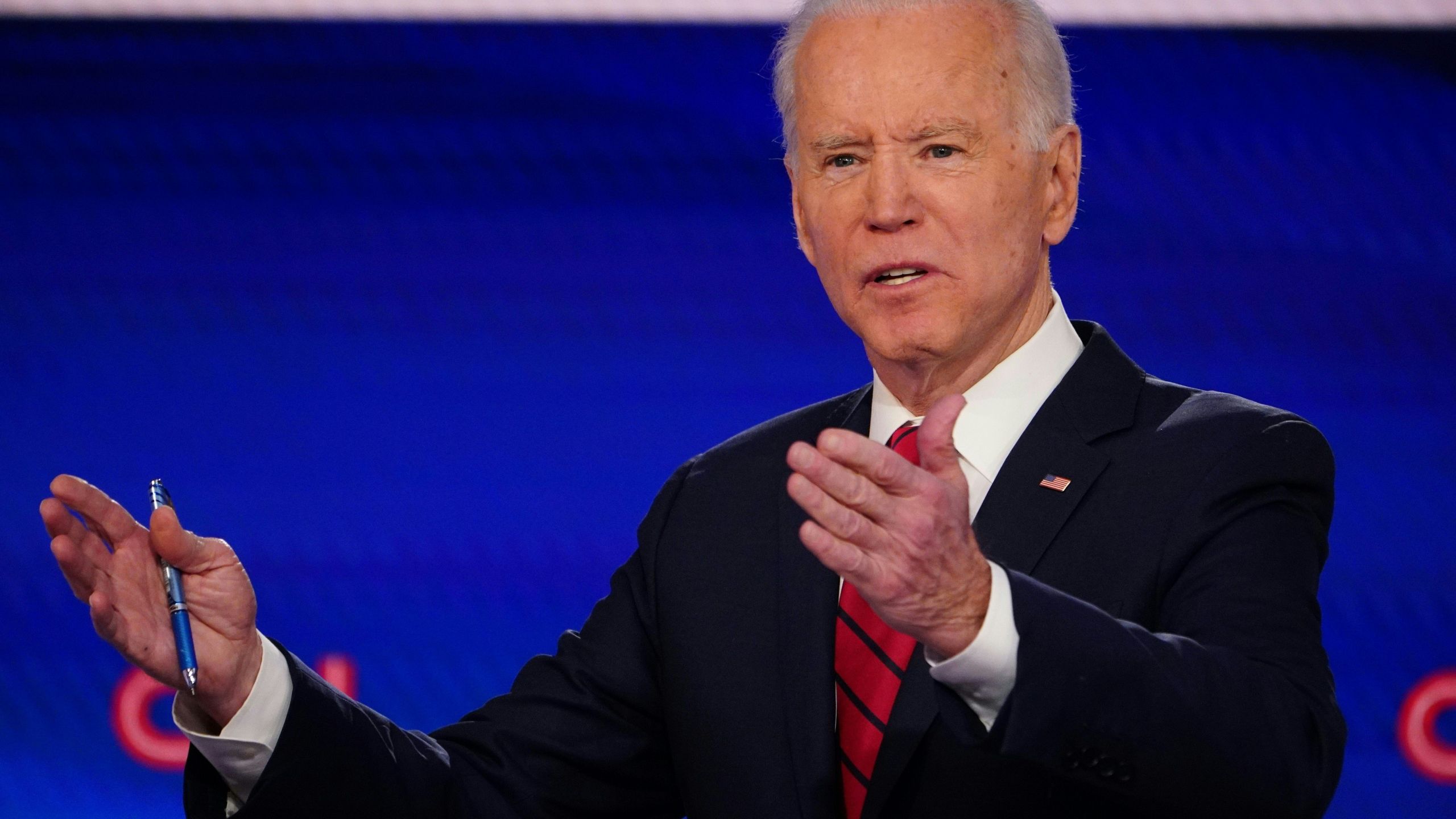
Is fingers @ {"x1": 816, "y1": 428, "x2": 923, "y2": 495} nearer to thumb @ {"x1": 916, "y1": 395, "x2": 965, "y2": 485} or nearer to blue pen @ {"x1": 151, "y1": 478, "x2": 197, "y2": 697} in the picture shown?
thumb @ {"x1": 916, "y1": 395, "x2": 965, "y2": 485}

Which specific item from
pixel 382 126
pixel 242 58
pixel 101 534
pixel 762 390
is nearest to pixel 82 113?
pixel 242 58

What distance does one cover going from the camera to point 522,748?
1.75 metres

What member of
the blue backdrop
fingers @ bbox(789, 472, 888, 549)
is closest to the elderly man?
fingers @ bbox(789, 472, 888, 549)

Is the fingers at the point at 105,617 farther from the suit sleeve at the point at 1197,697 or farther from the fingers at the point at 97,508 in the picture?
the suit sleeve at the point at 1197,697

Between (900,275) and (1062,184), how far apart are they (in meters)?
0.26

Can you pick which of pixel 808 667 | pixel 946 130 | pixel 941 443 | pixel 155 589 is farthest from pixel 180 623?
pixel 946 130

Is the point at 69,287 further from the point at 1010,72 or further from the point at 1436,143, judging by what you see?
the point at 1436,143

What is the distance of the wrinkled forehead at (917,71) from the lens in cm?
168

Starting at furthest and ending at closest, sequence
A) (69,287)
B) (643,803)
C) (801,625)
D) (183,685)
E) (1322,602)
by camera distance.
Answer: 1. (69,287)
2. (1322,602)
3. (643,803)
4. (801,625)
5. (183,685)

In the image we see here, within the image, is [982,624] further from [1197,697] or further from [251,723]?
[251,723]

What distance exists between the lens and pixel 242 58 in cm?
290

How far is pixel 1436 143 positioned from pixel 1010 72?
1414 mm

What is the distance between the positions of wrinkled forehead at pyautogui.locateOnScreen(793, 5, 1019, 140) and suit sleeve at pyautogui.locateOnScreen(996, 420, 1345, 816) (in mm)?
585

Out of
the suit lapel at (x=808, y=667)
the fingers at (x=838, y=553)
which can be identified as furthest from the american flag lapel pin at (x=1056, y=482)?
the fingers at (x=838, y=553)
